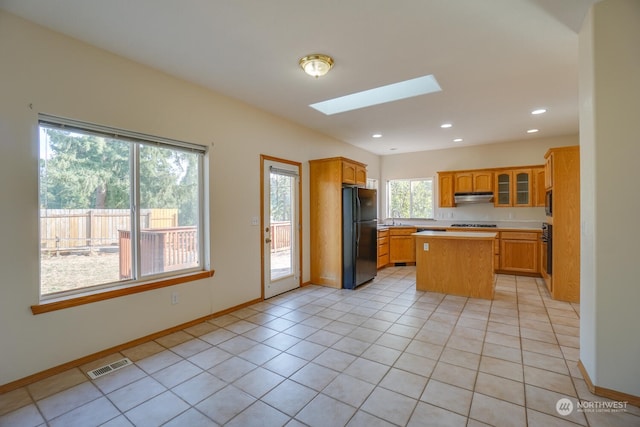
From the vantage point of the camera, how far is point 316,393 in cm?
205

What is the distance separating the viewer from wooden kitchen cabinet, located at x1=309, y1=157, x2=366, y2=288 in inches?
186

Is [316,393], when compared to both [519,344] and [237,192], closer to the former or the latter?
[519,344]

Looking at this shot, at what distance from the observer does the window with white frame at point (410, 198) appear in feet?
23.2

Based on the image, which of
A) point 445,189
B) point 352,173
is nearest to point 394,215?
point 445,189

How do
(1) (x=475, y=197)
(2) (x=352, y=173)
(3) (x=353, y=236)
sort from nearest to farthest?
(3) (x=353, y=236)
(2) (x=352, y=173)
(1) (x=475, y=197)

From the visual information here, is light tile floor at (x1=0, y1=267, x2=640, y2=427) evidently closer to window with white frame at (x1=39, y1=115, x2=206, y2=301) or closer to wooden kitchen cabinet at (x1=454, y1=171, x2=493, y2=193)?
window with white frame at (x1=39, y1=115, x2=206, y2=301)

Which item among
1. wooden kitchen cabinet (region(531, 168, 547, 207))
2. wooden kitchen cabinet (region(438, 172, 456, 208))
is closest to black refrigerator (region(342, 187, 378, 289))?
wooden kitchen cabinet (region(438, 172, 456, 208))

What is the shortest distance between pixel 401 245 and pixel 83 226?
5.56m

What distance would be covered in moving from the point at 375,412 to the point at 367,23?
2719mm

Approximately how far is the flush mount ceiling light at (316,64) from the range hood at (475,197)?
4.72 metres

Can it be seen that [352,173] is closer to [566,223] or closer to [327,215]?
[327,215]

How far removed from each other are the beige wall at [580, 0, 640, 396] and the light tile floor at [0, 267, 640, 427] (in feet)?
1.10

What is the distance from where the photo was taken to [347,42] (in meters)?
2.46

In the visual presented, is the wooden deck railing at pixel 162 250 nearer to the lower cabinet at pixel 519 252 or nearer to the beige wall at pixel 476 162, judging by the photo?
the beige wall at pixel 476 162
